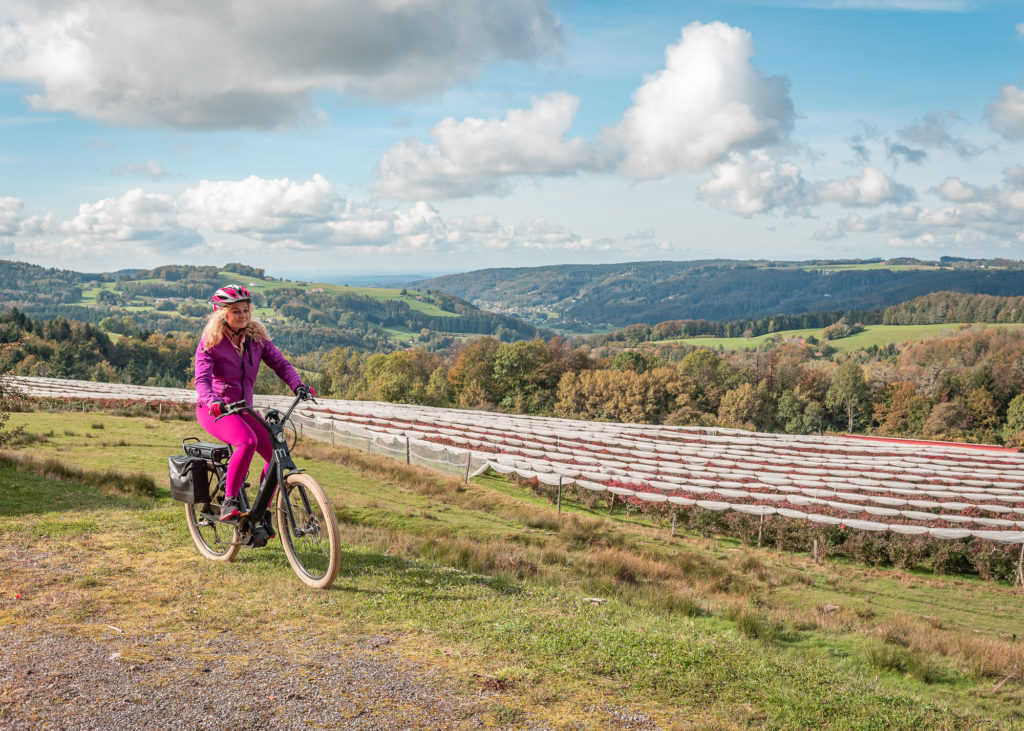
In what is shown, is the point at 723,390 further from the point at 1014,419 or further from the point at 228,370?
the point at 228,370

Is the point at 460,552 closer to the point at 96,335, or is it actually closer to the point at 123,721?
the point at 123,721

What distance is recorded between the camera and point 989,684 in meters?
6.53

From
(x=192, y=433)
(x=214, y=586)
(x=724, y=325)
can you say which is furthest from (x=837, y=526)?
(x=724, y=325)

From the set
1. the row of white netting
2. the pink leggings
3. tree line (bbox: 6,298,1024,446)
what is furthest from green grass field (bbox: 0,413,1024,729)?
tree line (bbox: 6,298,1024,446)

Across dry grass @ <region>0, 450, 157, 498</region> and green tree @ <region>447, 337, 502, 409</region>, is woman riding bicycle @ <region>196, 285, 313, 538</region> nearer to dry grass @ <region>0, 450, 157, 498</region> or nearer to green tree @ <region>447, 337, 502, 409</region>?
dry grass @ <region>0, 450, 157, 498</region>

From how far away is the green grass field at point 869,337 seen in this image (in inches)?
5920

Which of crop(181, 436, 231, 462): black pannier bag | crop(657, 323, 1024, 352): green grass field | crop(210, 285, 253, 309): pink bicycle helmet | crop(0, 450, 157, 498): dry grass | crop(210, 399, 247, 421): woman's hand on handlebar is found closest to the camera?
crop(210, 399, 247, 421): woman's hand on handlebar

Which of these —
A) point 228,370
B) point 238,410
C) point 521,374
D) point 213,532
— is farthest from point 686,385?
point 238,410

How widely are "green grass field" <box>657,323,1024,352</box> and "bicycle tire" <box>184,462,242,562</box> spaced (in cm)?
16277

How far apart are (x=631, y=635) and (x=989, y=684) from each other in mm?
3972

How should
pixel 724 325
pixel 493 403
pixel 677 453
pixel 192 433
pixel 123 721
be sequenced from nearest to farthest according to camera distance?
pixel 123 721 < pixel 192 433 < pixel 677 453 < pixel 493 403 < pixel 724 325

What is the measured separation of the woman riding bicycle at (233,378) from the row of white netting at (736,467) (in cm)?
1847

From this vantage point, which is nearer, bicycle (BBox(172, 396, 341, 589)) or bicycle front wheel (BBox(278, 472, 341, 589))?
bicycle front wheel (BBox(278, 472, 341, 589))

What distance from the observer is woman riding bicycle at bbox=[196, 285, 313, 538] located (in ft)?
20.0
